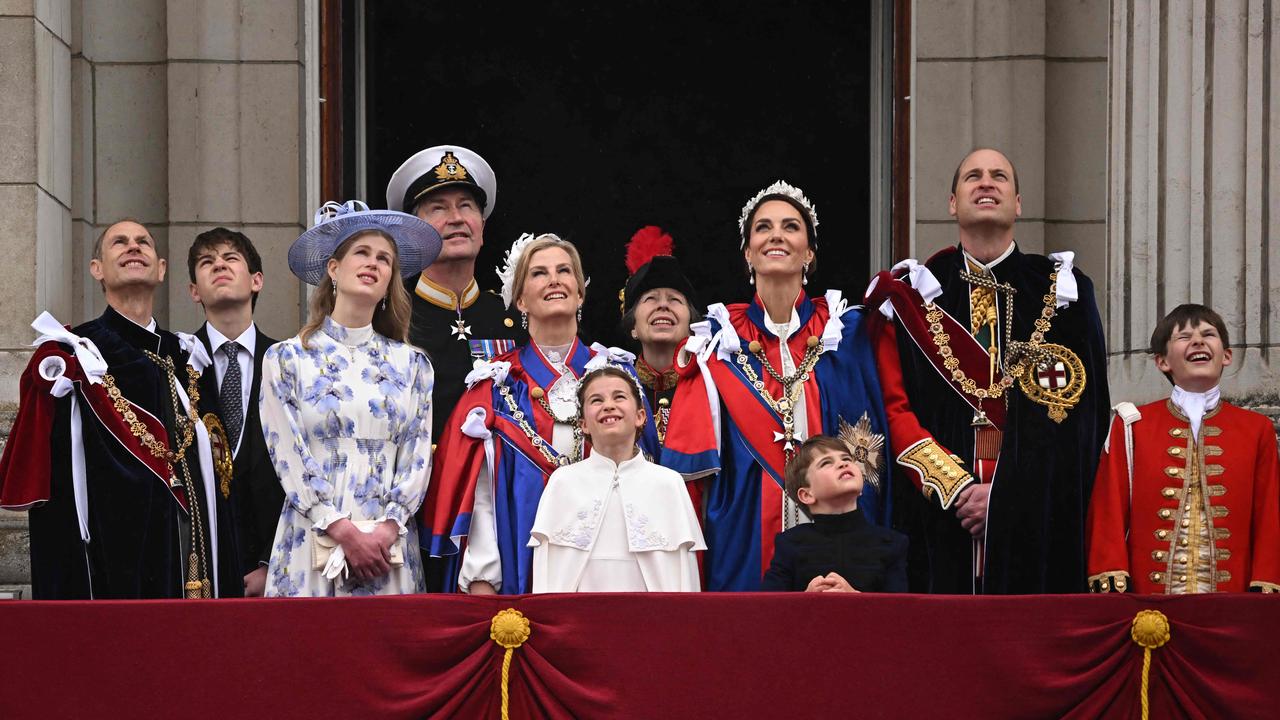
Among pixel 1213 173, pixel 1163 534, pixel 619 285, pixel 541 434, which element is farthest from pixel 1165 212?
pixel 619 285

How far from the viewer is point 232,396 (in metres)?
6.30

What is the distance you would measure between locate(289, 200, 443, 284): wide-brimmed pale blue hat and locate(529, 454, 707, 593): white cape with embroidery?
3.80 ft

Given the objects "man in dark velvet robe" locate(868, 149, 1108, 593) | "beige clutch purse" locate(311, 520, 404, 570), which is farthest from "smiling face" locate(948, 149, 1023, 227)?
"beige clutch purse" locate(311, 520, 404, 570)

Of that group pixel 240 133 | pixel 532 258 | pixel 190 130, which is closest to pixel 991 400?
pixel 532 258

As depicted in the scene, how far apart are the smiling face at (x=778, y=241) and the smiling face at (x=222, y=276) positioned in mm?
1803

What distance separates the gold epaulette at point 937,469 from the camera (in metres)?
5.62

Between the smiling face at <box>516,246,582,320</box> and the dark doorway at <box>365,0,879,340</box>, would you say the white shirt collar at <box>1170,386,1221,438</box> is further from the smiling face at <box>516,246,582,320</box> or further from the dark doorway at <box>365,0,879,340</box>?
the dark doorway at <box>365,0,879,340</box>

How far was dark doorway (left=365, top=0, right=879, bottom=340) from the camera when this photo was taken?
1030 cm

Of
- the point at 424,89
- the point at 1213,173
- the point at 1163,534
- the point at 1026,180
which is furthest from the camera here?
the point at 424,89

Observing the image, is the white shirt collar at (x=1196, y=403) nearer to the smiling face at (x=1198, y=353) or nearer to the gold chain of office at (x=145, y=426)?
the smiling face at (x=1198, y=353)

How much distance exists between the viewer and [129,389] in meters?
5.79

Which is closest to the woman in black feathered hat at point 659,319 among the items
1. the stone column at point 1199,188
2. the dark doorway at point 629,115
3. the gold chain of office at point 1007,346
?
the gold chain of office at point 1007,346

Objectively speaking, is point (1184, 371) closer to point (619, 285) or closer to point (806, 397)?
point (806, 397)

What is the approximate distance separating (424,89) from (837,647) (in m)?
6.40
